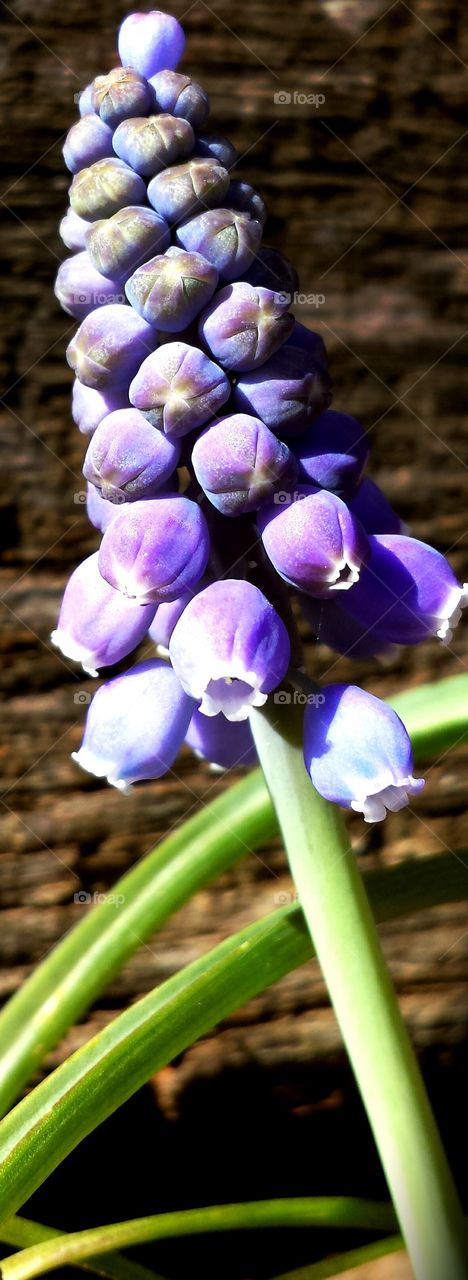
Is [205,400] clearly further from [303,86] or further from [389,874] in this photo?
[303,86]

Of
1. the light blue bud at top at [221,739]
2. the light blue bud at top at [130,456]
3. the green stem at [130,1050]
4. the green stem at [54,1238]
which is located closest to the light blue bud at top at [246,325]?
the light blue bud at top at [130,456]

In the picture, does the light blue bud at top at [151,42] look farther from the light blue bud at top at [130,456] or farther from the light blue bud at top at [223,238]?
the light blue bud at top at [130,456]

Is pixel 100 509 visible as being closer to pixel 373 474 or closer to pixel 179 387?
pixel 179 387

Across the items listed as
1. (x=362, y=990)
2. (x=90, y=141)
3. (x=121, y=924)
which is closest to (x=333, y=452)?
(x=90, y=141)

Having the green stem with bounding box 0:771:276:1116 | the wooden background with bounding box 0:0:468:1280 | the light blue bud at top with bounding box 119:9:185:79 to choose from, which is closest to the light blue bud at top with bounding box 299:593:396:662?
the green stem with bounding box 0:771:276:1116

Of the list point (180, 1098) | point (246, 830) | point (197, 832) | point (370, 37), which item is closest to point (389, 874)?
point (246, 830)

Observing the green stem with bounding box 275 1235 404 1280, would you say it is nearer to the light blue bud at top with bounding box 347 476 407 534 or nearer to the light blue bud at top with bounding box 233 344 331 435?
the light blue bud at top with bounding box 347 476 407 534
